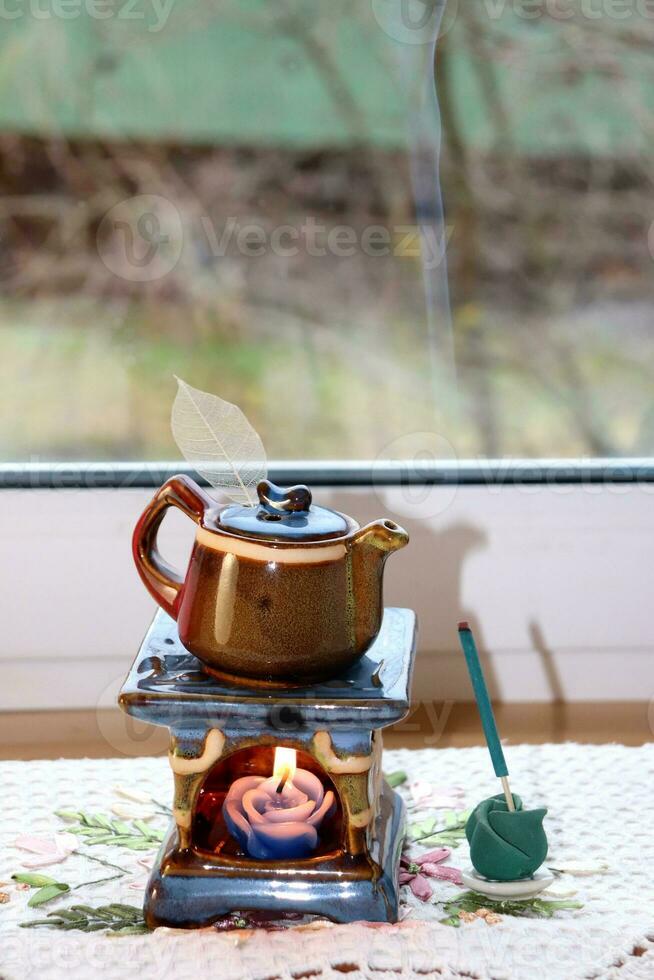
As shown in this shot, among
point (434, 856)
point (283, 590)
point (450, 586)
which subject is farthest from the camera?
point (450, 586)

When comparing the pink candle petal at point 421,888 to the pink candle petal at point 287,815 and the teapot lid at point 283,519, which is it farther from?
the teapot lid at point 283,519

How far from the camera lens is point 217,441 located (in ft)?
2.32

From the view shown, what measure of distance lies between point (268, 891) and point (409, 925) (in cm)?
8

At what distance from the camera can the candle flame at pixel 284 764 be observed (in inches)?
27.8

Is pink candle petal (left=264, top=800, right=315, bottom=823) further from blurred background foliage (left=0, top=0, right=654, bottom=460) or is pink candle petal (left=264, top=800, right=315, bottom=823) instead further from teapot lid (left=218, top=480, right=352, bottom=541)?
blurred background foliage (left=0, top=0, right=654, bottom=460)

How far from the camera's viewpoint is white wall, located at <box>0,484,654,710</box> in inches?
40.3

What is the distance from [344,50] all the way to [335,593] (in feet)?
1.98

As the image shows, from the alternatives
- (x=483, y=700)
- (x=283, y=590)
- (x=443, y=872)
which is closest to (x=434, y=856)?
(x=443, y=872)

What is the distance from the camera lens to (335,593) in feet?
2.16

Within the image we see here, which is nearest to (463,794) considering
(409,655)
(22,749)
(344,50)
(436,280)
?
(409,655)

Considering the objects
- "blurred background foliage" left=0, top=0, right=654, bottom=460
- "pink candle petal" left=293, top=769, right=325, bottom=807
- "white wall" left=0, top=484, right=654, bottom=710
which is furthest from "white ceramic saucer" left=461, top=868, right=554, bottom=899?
"blurred background foliage" left=0, top=0, right=654, bottom=460

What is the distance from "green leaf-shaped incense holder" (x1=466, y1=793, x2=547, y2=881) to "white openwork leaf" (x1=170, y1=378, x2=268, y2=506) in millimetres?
242

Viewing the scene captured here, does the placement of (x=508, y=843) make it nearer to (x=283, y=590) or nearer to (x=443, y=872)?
(x=443, y=872)

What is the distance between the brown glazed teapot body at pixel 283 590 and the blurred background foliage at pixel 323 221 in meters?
0.44
